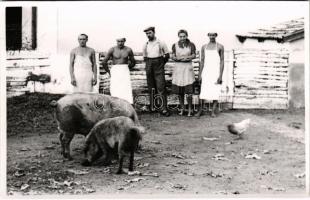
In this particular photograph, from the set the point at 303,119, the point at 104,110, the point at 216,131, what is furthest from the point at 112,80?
the point at 303,119

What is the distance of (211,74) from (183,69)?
36 centimetres

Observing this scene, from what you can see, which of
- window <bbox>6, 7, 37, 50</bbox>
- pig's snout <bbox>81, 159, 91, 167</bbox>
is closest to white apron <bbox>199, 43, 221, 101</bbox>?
pig's snout <bbox>81, 159, 91, 167</bbox>

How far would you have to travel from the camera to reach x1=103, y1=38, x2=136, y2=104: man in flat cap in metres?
6.11

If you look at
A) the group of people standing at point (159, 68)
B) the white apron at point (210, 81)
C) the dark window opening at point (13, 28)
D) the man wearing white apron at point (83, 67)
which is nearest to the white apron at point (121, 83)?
the group of people standing at point (159, 68)

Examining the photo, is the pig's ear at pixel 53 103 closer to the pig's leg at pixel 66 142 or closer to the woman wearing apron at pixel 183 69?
the pig's leg at pixel 66 142

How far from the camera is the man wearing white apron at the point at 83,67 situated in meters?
6.03

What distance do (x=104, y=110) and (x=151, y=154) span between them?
0.75 m

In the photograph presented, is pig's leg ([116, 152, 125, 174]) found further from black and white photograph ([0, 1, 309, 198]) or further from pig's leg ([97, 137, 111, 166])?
pig's leg ([97, 137, 111, 166])

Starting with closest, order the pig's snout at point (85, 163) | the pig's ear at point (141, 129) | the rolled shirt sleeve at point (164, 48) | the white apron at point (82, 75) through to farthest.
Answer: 1. the pig's ear at point (141, 129)
2. the pig's snout at point (85, 163)
3. the white apron at point (82, 75)
4. the rolled shirt sleeve at point (164, 48)

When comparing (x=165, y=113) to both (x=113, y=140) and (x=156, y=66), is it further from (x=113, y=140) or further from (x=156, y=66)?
(x=113, y=140)

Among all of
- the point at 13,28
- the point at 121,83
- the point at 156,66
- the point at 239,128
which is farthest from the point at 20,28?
the point at 239,128

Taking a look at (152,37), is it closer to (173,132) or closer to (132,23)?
(132,23)

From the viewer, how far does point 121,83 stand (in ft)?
20.1

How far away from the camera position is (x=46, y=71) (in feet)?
20.0
